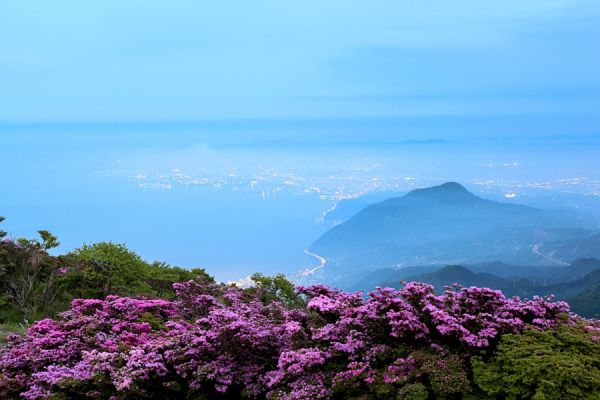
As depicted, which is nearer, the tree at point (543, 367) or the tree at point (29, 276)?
the tree at point (543, 367)

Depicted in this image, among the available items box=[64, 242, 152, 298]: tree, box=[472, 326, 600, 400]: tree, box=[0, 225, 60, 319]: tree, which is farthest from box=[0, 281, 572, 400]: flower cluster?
box=[64, 242, 152, 298]: tree

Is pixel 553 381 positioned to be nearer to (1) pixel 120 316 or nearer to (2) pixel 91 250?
(1) pixel 120 316

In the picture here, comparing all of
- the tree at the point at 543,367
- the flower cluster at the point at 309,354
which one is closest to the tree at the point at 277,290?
the flower cluster at the point at 309,354

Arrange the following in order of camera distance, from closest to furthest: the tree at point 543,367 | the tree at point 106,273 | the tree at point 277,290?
the tree at point 543,367 → the tree at point 106,273 → the tree at point 277,290

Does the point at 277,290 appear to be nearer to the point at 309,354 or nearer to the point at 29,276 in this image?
the point at 29,276

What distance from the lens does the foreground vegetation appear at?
724 centimetres

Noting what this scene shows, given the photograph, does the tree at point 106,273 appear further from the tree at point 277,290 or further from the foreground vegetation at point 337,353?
the foreground vegetation at point 337,353

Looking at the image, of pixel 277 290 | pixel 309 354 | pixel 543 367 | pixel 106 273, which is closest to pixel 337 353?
pixel 309 354

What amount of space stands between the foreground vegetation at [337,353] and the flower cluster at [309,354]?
2 centimetres

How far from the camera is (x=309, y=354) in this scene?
26.0 ft

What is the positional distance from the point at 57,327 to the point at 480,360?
27.2 ft

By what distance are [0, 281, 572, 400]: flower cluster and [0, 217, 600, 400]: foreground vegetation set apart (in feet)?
0.06

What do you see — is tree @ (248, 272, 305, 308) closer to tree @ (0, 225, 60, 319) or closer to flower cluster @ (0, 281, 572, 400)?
tree @ (0, 225, 60, 319)

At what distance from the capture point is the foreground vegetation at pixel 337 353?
7242mm
